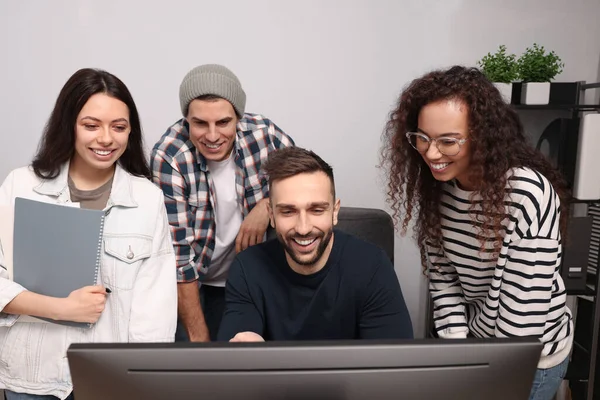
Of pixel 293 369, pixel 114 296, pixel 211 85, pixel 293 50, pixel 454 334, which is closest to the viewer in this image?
pixel 293 369

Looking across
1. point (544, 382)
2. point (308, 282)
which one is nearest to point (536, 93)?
point (544, 382)

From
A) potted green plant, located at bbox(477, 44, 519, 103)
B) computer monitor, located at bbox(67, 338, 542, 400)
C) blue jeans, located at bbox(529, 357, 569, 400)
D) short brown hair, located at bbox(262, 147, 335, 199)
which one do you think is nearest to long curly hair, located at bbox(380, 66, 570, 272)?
short brown hair, located at bbox(262, 147, 335, 199)

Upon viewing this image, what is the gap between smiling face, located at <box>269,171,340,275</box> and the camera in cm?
136

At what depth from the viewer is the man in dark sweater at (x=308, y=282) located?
4.50ft

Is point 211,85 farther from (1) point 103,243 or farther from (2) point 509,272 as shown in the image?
(2) point 509,272

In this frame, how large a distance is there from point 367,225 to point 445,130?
734mm

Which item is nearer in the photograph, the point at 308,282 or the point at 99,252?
the point at 99,252

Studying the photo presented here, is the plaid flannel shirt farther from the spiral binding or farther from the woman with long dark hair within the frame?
the spiral binding

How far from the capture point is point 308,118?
255cm

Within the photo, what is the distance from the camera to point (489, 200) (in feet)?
4.01

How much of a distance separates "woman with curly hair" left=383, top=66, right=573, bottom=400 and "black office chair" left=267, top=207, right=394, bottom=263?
1.62 ft

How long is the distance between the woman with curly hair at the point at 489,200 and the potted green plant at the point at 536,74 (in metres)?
1.02

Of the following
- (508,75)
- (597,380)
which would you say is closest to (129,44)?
(508,75)

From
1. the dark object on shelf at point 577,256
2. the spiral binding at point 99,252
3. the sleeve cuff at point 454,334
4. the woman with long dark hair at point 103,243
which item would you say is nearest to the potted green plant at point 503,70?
the dark object on shelf at point 577,256
